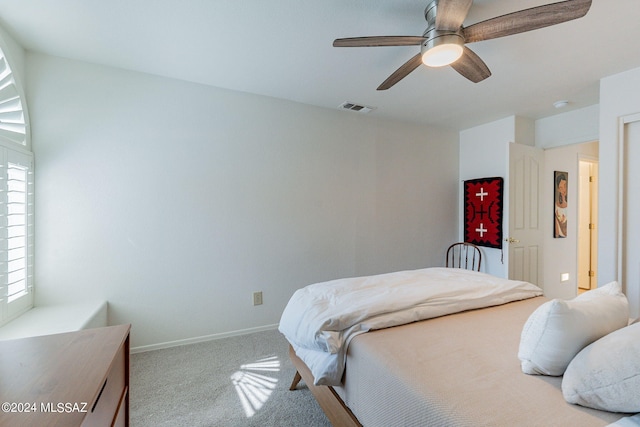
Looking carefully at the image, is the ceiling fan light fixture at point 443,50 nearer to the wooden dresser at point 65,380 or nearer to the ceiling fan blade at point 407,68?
the ceiling fan blade at point 407,68

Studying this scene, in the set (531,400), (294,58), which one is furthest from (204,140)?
(531,400)

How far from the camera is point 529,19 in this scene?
1.33 m

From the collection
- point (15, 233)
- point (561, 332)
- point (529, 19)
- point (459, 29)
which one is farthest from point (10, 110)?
point (561, 332)

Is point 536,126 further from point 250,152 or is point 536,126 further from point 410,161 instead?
point 250,152

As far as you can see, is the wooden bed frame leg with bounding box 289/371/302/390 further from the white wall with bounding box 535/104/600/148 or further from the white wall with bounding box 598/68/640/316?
the white wall with bounding box 535/104/600/148

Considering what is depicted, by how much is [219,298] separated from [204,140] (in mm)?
1479

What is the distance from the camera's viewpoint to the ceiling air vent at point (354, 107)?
2990mm

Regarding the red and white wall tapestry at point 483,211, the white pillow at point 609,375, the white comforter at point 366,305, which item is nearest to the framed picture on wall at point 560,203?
the red and white wall tapestry at point 483,211

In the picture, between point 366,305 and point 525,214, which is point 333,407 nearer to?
point 366,305

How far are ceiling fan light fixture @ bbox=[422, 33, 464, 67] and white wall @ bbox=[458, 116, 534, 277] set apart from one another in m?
1.91

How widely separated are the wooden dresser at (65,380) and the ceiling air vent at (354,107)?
268 centimetres

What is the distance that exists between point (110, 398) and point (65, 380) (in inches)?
9.5

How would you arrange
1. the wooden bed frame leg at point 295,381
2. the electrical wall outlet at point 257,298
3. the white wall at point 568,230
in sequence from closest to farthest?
1. the wooden bed frame leg at point 295,381
2. the electrical wall outlet at point 257,298
3. the white wall at point 568,230

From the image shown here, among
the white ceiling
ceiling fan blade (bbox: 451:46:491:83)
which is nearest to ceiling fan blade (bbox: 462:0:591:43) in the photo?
ceiling fan blade (bbox: 451:46:491:83)
